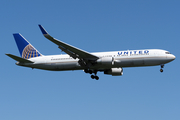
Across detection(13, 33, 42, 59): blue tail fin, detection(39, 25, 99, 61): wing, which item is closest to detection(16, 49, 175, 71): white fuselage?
detection(39, 25, 99, 61): wing

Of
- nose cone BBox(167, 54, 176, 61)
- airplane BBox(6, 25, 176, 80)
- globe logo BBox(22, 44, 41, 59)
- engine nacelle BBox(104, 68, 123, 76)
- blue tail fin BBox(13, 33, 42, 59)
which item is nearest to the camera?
airplane BBox(6, 25, 176, 80)

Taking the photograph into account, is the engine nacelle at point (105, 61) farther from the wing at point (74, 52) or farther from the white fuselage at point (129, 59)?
the wing at point (74, 52)

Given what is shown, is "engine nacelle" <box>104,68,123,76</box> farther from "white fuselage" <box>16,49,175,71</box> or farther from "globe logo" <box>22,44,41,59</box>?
"globe logo" <box>22,44,41,59</box>

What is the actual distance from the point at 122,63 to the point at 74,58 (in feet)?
23.0

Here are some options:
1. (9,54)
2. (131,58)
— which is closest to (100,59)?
(131,58)

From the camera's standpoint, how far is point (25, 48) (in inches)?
2039

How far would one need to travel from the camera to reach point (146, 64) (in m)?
44.6

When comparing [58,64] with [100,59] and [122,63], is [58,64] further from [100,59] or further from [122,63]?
[122,63]

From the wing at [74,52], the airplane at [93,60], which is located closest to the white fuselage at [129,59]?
the airplane at [93,60]

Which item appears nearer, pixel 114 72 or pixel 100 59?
pixel 100 59

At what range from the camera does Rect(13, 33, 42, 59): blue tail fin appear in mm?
50625

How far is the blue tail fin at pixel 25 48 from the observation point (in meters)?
50.6

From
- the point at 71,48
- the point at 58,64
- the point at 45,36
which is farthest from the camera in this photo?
the point at 58,64

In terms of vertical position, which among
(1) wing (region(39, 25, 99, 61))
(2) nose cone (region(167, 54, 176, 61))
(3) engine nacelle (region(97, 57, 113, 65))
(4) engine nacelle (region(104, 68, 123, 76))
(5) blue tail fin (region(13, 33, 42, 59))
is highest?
(5) blue tail fin (region(13, 33, 42, 59))
